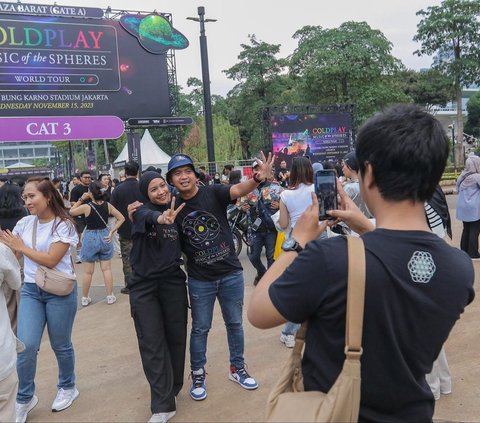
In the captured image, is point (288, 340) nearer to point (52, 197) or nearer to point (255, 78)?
point (52, 197)

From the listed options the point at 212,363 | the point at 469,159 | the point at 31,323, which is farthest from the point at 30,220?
the point at 469,159

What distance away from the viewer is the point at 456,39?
92.7 feet

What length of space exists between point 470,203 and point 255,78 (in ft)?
97.3

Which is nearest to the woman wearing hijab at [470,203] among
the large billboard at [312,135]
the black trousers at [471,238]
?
the black trousers at [471,238]

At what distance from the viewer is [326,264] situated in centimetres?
124

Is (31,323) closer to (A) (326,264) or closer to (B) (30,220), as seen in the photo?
(B) (30,220)

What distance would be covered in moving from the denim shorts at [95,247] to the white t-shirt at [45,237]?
8.80ft

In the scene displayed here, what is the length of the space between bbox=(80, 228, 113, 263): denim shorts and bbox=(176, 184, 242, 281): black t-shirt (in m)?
3.01

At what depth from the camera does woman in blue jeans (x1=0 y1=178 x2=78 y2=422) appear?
10.8 feet

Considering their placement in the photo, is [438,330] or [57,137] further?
[57,137]

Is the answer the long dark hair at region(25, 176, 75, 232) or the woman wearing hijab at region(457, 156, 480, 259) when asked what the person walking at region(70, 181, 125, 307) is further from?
the woman wearing hijab at region(457, 156, 480, 259)

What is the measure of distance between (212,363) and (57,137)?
31.6 ft

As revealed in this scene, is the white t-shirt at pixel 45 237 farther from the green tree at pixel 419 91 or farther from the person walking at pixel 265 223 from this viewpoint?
the green tree at pixel 419 91

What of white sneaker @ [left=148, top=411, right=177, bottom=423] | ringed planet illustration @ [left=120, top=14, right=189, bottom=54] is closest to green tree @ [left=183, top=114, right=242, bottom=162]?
ringed planet illustration @ [left=120, top=14, right=189, bottom=54]
